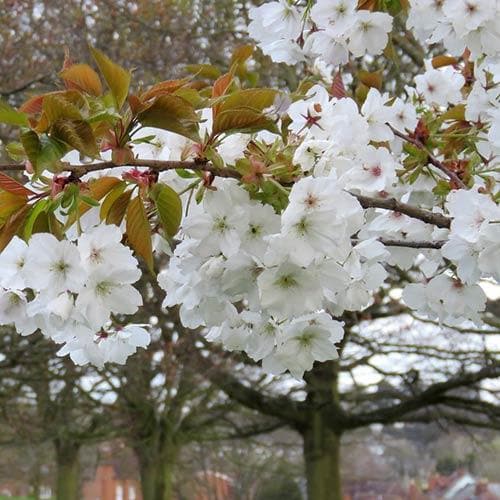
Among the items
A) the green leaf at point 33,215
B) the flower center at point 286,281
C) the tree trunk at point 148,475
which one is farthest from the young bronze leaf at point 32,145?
the tree trunk at point 148,475

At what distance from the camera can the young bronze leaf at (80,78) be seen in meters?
1.03

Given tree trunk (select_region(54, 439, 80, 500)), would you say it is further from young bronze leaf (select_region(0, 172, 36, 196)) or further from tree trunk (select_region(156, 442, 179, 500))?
young bronze leaf (select_region(0, 172, 36, 196))

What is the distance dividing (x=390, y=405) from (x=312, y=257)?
7.47m

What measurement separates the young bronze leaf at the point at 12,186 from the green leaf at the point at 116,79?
0.17 metres

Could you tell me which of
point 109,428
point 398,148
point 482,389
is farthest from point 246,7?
point 109,428

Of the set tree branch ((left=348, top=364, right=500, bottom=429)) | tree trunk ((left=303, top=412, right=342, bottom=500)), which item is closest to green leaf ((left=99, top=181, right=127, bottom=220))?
tree branch ((left=348, top=364, right=500, bottom=429))

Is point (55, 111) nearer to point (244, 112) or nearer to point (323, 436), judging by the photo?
point (244, 112)

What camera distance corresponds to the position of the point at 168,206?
1.12 meters

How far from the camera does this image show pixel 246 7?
19.5 ft

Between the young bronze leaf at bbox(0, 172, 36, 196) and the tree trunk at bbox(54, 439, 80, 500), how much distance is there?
1107 cm

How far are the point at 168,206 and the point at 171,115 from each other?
0.16 metres

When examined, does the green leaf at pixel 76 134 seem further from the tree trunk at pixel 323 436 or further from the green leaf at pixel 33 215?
the tree trunk at pixel 323 436

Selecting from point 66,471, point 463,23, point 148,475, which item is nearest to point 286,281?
point 463,23

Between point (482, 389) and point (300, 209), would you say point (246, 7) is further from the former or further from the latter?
point (300, 209)
